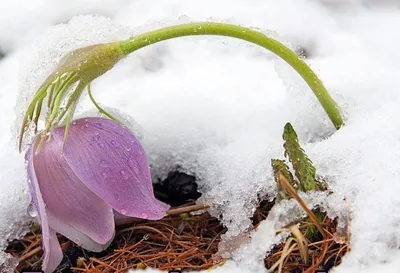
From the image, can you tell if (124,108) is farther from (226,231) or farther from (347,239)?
(347,239)

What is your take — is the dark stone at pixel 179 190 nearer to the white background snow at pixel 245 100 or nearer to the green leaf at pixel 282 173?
the white background snow at pixel 245 100

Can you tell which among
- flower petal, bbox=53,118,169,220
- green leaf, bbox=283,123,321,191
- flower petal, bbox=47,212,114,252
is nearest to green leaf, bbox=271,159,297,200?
green leaf, bbox=283,123,321,191

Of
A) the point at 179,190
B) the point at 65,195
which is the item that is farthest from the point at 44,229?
the point at 179,190

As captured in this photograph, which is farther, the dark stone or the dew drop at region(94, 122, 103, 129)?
the dark stone

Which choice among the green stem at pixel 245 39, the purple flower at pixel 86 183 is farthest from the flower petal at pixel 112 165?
the green stem at pixel 245 39

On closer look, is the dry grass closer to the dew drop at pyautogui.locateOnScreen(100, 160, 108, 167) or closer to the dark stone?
the dark stone

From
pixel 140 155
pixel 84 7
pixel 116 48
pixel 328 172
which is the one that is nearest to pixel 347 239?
pixel 328 172

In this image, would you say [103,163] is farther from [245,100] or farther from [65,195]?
[245,100]
